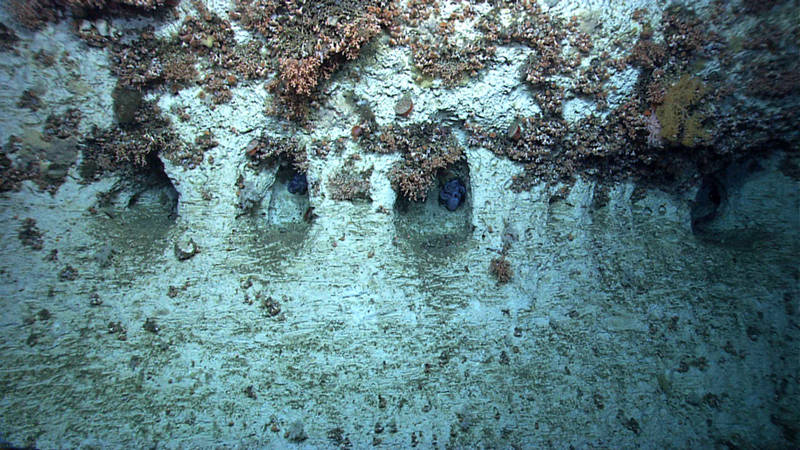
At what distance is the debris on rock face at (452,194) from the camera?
2920 mm

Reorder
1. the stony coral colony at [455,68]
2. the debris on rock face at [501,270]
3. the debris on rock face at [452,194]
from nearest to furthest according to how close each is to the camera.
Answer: the stony coral colony at [455,68], the debris on rock face at [501,270], the debris on rock face at [452,194]

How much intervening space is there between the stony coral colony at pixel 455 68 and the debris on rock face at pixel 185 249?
0.61 m

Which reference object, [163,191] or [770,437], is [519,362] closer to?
[770,437]

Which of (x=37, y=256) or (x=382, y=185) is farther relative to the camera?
(x=382, y=185)

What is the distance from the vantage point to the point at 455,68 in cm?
264

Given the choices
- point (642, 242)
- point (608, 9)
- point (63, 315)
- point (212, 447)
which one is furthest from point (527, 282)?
point (63, 315)

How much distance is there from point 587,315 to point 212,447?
291 centimetres

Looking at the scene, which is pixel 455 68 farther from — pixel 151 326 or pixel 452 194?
pixel 151 326

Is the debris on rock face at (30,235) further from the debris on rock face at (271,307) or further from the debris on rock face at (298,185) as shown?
the debris on rock face at (298,185)

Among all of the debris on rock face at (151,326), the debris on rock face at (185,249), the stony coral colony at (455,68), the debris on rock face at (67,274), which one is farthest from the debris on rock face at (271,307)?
the debris on rock face at (67,274)

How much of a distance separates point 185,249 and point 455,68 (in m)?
2.40

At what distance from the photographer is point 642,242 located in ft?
9.07

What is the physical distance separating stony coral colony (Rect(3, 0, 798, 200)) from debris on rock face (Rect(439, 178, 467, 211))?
23 cm

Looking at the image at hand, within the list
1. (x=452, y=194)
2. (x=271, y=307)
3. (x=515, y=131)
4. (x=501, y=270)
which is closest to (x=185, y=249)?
(x=271, y=307)
